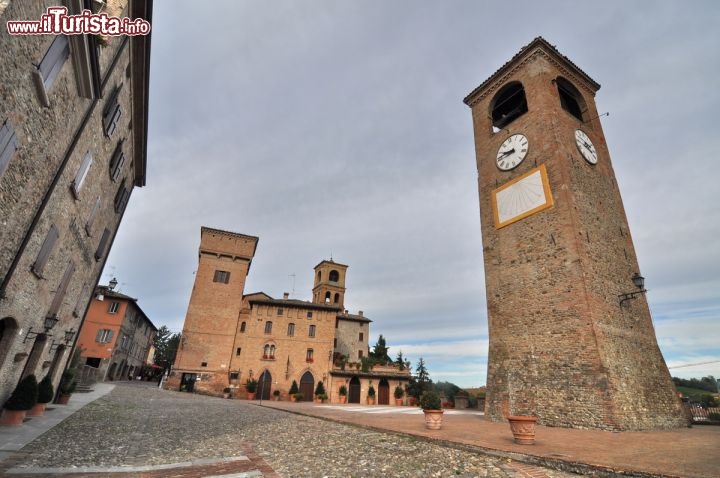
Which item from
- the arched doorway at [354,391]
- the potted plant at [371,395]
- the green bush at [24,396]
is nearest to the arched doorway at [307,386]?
the arched doorway at [354,391]

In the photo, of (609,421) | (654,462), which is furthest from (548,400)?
(654,462)

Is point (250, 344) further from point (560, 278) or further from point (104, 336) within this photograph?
point (560, 278)

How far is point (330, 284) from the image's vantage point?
50812 mm

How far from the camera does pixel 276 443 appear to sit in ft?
25.9

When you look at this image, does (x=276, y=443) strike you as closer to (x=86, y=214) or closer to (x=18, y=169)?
(x=18, y=169)

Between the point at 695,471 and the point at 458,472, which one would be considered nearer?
the point at 695,471

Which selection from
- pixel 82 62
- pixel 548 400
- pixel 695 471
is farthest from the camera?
pixel 548 400

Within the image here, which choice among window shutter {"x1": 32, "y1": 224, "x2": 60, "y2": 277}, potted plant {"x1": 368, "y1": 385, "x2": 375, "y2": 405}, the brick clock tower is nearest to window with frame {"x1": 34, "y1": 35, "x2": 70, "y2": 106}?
window shutter {"x1": 32, "y1": 224, "x2": 60, "y2": 277}

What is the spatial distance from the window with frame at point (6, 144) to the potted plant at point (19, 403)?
6076 mm

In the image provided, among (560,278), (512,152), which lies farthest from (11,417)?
(512,152)

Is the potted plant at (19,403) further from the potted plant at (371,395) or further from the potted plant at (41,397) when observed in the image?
the potted plant at (371,395)

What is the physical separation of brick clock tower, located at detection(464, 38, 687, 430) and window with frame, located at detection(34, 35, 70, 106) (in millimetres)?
15236

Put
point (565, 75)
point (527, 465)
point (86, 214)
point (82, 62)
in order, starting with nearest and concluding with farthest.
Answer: point (527, 465) < point (82, 62) < point (86, 214) < point (565, 75)

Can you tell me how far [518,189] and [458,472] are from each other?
12908 millimetres
